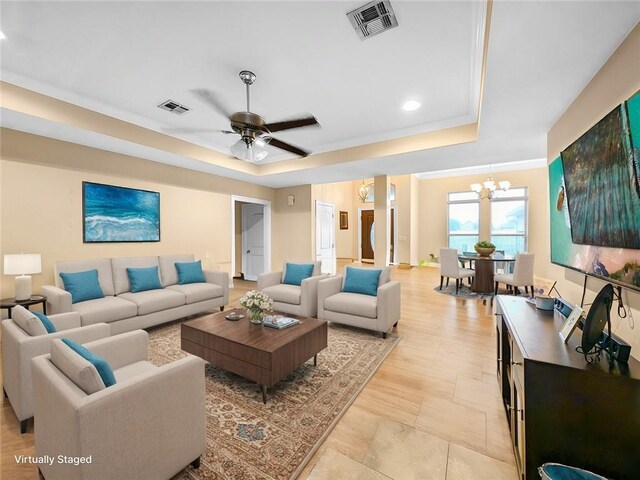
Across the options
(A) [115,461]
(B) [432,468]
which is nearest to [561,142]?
(B) [432,468]

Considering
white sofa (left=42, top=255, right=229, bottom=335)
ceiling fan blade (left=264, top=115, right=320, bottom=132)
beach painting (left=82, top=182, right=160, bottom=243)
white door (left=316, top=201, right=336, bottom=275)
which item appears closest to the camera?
ceiling fan blade (left=264, top=115, right=320, bottom=132)

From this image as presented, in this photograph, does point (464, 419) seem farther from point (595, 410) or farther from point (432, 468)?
point (595, 410)

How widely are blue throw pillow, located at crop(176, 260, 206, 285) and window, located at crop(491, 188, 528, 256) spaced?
26.8 ft

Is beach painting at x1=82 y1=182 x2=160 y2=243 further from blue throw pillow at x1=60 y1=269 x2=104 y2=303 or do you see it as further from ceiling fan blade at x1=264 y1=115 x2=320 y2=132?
ceiling fan blade at x1=264 y1=115 x2=320 y2=132

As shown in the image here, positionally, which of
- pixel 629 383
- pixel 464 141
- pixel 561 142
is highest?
pixel 464 141

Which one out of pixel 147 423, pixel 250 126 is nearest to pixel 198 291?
pixel 250 126

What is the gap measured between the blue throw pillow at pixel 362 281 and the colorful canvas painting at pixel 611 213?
1.99 meters

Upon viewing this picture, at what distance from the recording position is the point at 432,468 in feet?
5.00

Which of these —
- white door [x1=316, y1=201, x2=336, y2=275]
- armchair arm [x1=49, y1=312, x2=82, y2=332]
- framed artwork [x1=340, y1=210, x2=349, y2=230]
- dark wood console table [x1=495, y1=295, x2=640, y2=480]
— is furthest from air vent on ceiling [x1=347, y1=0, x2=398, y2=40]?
framed artwork [x1=340, y1=210, x2=349, y2=230]

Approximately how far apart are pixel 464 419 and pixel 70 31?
405cm

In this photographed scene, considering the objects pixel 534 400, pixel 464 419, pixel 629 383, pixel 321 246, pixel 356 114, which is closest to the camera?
pixel 629 383

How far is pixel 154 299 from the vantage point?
3.51 m

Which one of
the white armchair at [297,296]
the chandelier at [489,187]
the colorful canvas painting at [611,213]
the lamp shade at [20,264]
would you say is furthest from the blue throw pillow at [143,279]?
the chandelier at [489,187]

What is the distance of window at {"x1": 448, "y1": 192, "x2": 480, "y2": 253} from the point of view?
8.45m
